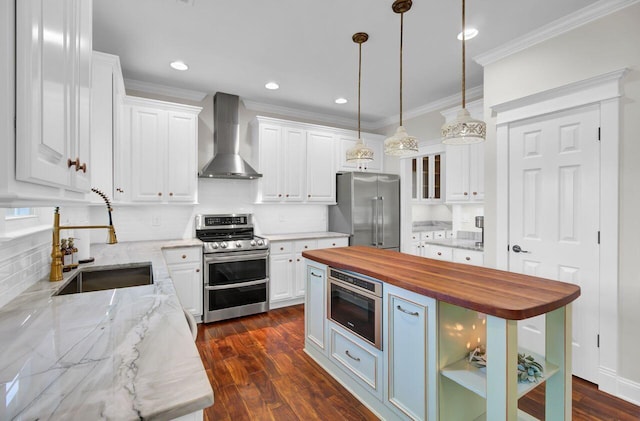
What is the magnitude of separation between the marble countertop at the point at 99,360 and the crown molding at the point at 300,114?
3447mm

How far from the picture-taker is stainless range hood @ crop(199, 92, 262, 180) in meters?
3.74

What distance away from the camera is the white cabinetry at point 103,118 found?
2.34 m

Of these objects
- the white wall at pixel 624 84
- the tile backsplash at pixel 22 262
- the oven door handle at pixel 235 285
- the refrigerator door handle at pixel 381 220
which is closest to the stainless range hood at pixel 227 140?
the oven door handle at pixel 235 285

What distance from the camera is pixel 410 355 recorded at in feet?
5.60

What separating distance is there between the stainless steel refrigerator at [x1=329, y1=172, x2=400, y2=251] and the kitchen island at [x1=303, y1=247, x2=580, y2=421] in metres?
2.34

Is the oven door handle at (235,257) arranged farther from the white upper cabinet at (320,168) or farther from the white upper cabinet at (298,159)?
the white upper cabinet at (320,168)

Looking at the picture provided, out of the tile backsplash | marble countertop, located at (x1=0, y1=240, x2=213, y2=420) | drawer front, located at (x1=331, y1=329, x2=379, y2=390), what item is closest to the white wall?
drawer front, located at (x1=331, y1=329, x2=379, y2=390)

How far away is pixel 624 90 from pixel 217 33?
10.5 ft

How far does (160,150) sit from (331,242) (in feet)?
8.18

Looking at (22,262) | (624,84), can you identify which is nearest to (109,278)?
(22,262)

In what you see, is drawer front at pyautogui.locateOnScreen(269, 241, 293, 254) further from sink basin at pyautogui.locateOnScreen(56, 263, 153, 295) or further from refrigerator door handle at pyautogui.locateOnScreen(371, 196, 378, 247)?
sink basin at pyautogui.locateOnScreen(56, 263, 153, 295)

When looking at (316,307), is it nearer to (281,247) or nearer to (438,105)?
(281,247)

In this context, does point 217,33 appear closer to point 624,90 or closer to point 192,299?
point 192,299

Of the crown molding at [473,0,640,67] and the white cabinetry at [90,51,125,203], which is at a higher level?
the crown molding at [473,0,640,67]
